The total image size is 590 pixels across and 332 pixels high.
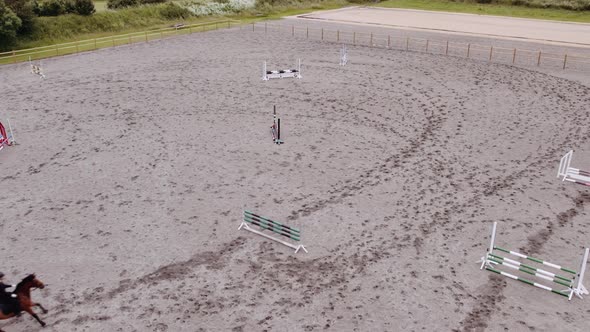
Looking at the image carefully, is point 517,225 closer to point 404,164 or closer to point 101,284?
point 404,164

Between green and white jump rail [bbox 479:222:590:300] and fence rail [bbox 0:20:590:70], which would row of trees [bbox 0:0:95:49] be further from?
green and white jump rail [bbox 479:222:590:300]

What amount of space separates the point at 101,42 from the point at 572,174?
37.3 m

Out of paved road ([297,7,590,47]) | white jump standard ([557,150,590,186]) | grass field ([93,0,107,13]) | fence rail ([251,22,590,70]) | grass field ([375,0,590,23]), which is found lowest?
white jump standard ([557,150,590,186])

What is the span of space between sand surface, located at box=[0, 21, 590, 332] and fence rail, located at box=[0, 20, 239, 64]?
875cm

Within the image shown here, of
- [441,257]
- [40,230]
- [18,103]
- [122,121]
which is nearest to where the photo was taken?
[441,257]

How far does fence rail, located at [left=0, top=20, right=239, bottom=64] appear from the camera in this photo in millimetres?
37188

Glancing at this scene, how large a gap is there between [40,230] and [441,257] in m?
11.6

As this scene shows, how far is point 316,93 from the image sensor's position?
1072 inches

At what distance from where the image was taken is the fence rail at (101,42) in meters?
→ 37.2

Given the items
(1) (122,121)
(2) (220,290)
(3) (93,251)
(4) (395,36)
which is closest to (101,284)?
(3) (93,251)

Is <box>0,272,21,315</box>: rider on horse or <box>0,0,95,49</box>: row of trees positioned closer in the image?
Answer: <box>0,272,21,315</box>: rider on horse

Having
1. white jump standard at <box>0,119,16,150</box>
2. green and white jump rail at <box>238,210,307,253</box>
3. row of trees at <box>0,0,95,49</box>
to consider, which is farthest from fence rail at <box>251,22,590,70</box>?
white jump standard at <box>0,119,16,150</box>

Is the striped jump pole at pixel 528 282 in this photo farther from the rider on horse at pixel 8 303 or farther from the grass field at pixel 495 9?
the grass field at pixel 495 9

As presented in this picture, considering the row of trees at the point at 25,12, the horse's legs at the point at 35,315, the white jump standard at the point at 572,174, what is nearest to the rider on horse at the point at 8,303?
the horse's legs at the point at 35,315
